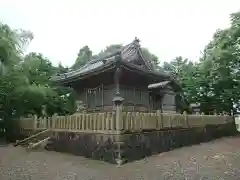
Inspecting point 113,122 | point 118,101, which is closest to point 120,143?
point 113,122

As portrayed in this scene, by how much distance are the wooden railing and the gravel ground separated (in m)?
1.24

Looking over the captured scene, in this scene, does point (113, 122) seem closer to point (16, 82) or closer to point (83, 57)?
point (16, 82)

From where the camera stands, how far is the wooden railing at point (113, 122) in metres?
8.85

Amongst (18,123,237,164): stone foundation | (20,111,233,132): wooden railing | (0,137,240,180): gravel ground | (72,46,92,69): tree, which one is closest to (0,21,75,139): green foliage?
(20,111,233,132): wooden railing

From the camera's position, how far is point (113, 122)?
869cm

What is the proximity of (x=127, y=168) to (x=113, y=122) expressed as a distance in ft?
5.81

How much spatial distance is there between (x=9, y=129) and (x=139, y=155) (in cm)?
1216

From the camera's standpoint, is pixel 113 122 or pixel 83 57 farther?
pixel 83 57

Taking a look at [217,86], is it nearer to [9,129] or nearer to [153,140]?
[153,140]

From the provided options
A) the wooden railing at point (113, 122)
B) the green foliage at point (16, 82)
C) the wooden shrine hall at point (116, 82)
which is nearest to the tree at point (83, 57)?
the green foliage at point (16, 82)

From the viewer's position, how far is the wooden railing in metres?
8.85

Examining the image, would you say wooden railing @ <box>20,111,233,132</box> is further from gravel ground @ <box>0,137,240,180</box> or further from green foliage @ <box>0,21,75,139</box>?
green foliage @ <box>0,21,75,139</box>

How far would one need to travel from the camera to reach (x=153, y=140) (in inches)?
394

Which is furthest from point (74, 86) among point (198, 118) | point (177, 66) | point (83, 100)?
point (177, 66)
